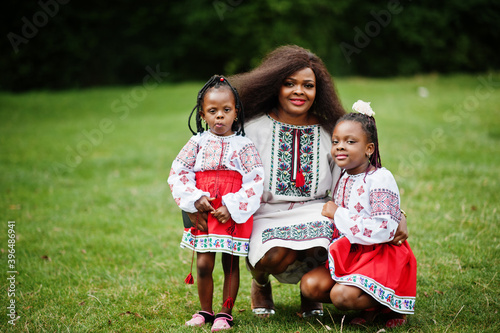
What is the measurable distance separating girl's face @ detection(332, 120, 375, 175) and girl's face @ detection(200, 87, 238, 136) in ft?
2.39

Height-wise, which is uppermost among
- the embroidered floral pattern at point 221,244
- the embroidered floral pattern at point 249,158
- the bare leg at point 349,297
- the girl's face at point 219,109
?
the girl's face at point 219,109

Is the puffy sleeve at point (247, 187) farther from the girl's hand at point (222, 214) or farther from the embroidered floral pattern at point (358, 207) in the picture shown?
the embroidered floral pattern at point (358, 207)

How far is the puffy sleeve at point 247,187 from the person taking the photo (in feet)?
10.3

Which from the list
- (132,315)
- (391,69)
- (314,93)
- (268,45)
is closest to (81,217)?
(132,315)

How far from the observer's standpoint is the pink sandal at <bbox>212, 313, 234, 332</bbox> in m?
3.17

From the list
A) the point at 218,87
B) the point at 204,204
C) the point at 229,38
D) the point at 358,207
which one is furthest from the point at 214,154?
the point at 229,38

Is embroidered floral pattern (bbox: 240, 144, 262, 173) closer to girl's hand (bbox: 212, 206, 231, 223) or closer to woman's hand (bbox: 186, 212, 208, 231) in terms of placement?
girl's hand (bbox: 212, 206, 231, 223)

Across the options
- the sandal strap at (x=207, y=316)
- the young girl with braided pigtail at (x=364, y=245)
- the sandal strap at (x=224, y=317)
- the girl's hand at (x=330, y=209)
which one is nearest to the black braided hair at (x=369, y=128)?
the young girl with braided pigtail at (x=364, y=245)

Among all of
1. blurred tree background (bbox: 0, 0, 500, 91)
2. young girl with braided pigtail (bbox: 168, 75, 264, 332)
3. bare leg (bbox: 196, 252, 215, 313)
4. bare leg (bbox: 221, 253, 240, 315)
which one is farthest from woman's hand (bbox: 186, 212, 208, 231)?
blurred tree background (bbox: 0, 0, 500, 91)

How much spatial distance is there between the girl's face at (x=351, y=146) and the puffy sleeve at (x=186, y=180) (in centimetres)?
90

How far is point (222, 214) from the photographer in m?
3.14

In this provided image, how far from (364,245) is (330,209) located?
0.33 meters

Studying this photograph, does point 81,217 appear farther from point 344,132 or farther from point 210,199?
point 344,132

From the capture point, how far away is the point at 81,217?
607 centimetres
